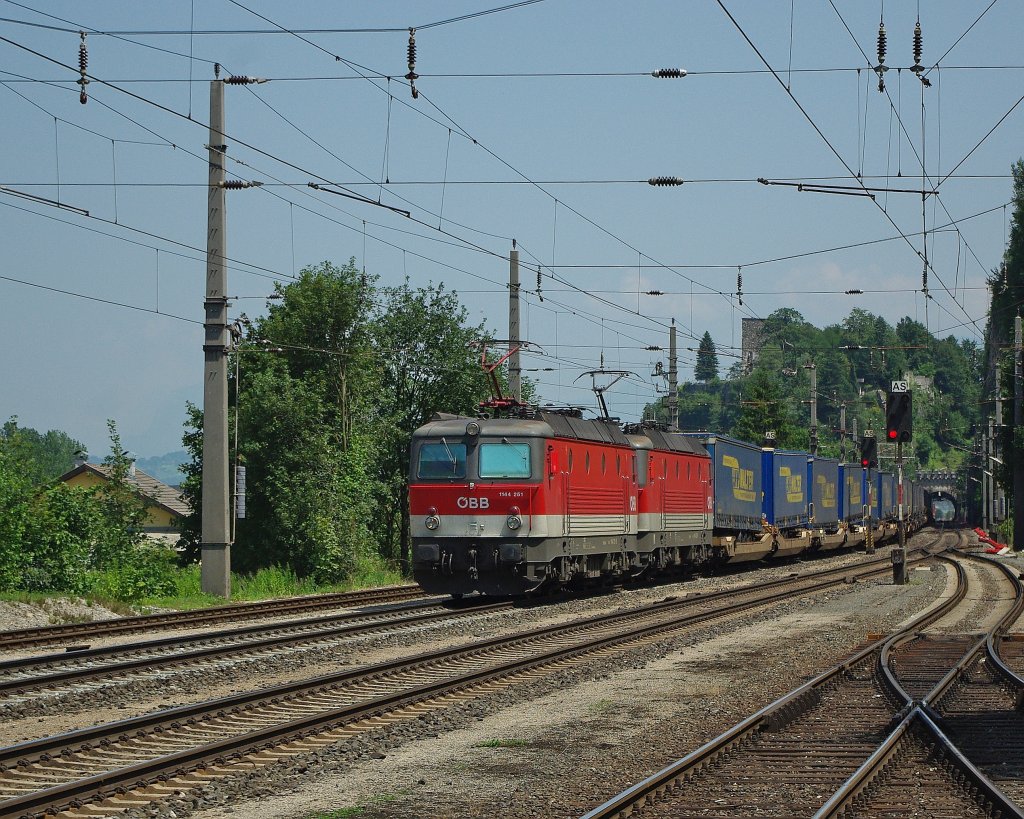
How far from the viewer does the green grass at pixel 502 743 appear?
1191 cm

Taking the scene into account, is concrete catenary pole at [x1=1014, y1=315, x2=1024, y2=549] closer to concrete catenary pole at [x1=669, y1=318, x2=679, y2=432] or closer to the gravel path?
concrete catenary pole at [x1=669, y1=318, x2=679, y2=432]

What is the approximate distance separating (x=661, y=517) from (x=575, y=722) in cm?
1982

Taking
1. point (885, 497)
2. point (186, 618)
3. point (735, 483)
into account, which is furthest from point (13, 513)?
point (885, 497)

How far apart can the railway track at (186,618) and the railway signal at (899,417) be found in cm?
1083

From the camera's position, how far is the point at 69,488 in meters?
29.6

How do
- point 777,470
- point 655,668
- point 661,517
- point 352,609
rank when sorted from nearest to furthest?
point 655,668
point 352,609
point 661,517
point 777,470

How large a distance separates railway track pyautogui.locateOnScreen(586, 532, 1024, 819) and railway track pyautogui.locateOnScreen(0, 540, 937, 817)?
133 inches

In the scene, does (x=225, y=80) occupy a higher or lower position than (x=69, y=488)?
higher

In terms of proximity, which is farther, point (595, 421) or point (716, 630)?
point (595, 421)

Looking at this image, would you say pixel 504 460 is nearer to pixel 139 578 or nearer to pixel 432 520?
pixel 432 520

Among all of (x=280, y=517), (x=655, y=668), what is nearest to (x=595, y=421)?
(x=280, y=517)

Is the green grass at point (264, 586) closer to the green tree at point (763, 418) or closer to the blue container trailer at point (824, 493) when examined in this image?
the blue container trailer at point (824, 493)

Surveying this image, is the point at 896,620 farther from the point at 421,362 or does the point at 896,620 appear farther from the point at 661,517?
the point at 421,362

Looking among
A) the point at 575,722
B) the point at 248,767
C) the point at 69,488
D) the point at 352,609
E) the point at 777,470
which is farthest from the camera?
the point at 777,470
